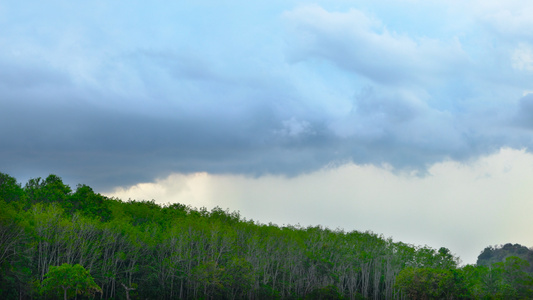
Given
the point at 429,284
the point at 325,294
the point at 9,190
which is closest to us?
the point at 9,190

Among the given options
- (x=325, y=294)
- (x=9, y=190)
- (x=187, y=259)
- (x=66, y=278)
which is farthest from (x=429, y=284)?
(x=9, y=190)

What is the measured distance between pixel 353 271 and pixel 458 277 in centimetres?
2299

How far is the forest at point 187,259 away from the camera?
71.8 metres

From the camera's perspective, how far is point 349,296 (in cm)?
10844

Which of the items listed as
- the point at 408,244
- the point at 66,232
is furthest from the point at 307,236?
the point at 66,232

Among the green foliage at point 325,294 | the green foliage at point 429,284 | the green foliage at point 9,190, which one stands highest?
the green foliage at point 9,190

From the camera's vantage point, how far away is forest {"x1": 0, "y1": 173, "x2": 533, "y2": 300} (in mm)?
71750

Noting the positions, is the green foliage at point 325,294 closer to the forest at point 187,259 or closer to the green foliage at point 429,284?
the forest at point 187,259

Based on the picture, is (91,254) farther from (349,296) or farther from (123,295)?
(349,296)

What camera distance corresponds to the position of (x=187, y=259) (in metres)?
86.7

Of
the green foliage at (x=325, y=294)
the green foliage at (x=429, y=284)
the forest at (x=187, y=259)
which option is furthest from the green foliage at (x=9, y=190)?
the green foliage at (x=429, y=284)

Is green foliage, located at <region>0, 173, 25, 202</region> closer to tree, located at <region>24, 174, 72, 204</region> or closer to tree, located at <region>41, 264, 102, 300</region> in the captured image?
tree, located at <region>24, 174, 72, 204</region>

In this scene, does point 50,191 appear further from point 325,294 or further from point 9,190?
point 325,294

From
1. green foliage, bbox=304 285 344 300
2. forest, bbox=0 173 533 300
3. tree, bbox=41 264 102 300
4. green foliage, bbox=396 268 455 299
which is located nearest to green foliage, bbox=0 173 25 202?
forest, bbox=0 173 533 300
